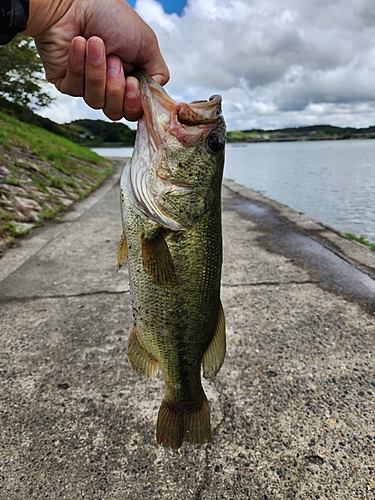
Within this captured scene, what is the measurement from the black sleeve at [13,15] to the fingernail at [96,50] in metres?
0.35

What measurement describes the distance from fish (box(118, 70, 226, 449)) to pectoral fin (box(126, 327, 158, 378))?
0.26 feet

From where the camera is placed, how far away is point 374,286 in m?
4.18

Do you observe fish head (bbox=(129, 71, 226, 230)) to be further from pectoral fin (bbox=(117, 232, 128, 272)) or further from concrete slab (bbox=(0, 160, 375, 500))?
concrete slab (bbox=(0, 160, 375, 500))

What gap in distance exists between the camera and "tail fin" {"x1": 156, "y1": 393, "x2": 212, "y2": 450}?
1988mm

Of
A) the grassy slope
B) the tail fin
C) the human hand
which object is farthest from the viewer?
the grassy slope

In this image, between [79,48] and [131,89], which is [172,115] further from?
[79,48]

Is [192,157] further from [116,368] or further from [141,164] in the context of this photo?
[116,368]

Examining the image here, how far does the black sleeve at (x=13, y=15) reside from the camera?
1.78 meters

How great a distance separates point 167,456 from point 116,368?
0.88 m

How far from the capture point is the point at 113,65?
196 centimetres

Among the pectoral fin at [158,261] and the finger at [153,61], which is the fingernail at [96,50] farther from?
the pectoral fin at [158,261]

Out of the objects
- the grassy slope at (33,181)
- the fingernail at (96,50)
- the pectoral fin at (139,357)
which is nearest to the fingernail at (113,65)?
the fingernail at (96,50)

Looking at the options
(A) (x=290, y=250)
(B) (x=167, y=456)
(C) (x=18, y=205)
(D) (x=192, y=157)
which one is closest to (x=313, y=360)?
(B) (x=167, y=456)

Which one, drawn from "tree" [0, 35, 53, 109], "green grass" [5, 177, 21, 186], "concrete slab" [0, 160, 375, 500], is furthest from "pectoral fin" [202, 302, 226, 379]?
"tree" [0, 35, 53, 109]
